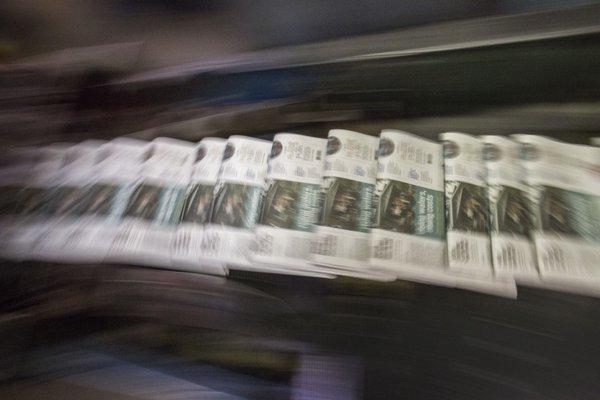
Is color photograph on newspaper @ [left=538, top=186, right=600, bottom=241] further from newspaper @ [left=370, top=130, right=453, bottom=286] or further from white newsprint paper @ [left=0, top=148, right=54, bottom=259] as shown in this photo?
white newsprint paper @ [left=0, top=148, right=54, bottom=259]

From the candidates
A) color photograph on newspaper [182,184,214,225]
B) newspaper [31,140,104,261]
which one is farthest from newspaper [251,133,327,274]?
newspaper [31,140,104,261]

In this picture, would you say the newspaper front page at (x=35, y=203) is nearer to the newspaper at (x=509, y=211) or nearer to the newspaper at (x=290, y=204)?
the newspaper at (x=290, y=204)

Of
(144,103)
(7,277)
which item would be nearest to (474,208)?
(144,103)

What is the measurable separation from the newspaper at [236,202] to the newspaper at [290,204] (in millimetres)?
18

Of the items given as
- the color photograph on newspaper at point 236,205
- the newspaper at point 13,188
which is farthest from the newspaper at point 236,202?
the newspaper at point 13,188

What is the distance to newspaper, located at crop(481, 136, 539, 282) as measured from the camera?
67cm

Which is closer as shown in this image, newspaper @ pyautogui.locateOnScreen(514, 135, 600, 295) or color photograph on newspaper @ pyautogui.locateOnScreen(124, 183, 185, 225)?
newspaper @ pyautogui.locateOnScreen(514, 135, 600, 295)

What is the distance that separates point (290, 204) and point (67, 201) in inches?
16.7

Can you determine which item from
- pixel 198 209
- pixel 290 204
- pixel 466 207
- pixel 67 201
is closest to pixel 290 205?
pixel 290 204

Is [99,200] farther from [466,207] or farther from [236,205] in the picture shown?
[466,207]

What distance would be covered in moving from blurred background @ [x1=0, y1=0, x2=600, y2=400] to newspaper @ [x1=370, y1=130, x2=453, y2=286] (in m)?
0.04

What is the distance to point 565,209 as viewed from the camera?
0.70 metres

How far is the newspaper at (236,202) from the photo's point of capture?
2.36ft

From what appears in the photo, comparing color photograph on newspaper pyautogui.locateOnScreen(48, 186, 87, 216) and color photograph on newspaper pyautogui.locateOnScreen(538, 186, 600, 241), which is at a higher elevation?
color photograph on newspaper pyautogui.locateOnScreen(538, 186, 600, 241)
